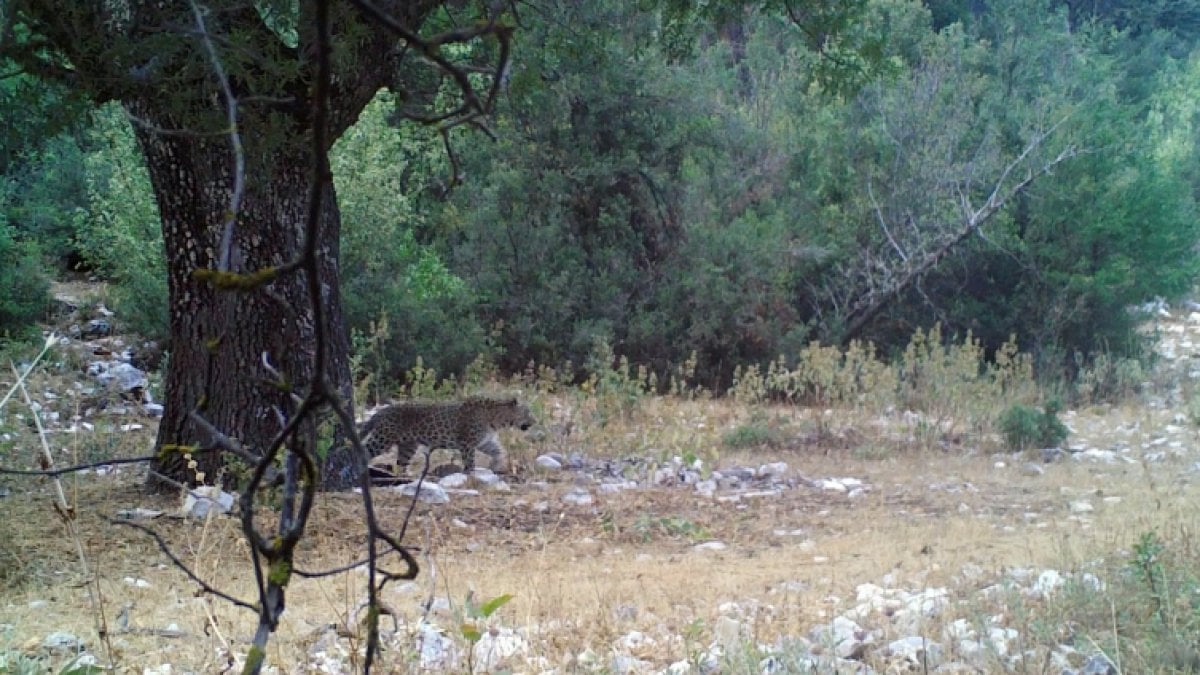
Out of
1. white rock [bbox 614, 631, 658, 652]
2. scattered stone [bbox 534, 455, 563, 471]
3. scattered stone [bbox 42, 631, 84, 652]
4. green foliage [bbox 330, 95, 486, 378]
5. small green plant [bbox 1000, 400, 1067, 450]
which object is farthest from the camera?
green foliage [bbox 330, 95, 486, 378]

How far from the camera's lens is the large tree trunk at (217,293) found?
297 inches

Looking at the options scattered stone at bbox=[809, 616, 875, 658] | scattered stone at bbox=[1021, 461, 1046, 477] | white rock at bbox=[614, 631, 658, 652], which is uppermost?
scattered stone at bbox=[809, 616, 875, 658]

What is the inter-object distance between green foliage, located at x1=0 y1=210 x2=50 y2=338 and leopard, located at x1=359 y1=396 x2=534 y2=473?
5.81 m

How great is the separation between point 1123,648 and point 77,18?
19.2 ft

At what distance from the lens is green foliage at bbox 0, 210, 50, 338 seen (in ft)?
43.3

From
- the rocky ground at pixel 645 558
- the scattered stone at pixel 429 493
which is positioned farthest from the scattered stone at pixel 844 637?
the scattered stone at pixel 429 493

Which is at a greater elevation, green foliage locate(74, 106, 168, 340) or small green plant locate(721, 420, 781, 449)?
green foliage locate(74, 106, 168, 340)

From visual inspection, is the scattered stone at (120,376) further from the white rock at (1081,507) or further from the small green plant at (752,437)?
the white rock at (1081,507)

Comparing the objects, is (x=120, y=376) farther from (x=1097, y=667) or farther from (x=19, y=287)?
(x=1097, y=667)

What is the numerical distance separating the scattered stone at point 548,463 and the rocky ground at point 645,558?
3cm

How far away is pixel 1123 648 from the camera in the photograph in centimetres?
390

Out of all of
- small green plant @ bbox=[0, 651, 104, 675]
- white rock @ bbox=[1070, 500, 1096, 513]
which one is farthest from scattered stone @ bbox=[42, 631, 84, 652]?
white rock @ bbox=[1070, 500, 1096, 513]

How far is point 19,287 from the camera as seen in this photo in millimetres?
13789

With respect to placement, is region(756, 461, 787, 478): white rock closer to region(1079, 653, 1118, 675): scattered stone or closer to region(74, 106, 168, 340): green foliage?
region(1079, 653, 1118, 675): scattered stone
